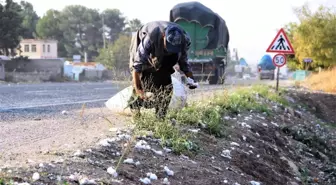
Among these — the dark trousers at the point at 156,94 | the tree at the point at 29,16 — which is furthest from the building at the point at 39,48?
the dark trousers at the point at 156,94

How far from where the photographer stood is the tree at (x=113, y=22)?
81125 millimetres

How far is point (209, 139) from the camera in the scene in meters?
6.63

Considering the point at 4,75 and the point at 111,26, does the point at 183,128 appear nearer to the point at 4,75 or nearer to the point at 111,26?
the point at 4,75

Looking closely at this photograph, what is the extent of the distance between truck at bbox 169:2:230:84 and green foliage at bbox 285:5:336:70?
9.89m

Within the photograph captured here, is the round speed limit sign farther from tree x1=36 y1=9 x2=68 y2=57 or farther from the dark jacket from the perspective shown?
tree x1=36 y1=9 x2=68 y2=57

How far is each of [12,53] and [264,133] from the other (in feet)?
134

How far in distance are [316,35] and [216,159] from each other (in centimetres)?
2674

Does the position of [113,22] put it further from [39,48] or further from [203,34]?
[203,34]

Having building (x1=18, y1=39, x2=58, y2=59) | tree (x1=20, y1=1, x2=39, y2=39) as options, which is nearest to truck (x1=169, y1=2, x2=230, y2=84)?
building (x1=18, y1=39, x2=58, y2=59)

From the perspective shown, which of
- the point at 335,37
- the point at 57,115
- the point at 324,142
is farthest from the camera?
the point at 335,37

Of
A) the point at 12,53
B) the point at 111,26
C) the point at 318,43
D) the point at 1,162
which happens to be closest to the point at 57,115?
the point at 1,162

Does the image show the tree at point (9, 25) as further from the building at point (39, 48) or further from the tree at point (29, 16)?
the tree at point (29, 16)

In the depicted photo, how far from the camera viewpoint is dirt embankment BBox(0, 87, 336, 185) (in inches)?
160

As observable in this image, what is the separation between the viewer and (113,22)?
82.7 meters
